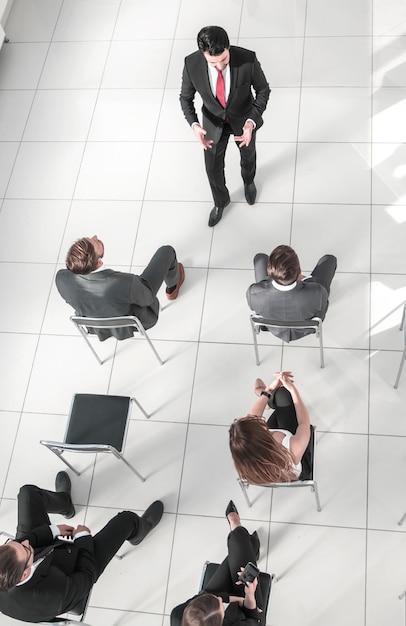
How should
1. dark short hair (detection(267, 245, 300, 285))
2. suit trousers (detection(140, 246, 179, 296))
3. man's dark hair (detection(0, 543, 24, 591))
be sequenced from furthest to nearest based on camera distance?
suit trousers (detection(140, 246, 179, 296)) < dark short hair (detection(267, 245, 300, 285)) < man's dark hair (detection(0, 543, 24, 591))

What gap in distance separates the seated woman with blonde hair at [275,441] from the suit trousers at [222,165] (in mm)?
1630

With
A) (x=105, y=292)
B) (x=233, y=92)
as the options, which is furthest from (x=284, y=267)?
(x=233, y=92)

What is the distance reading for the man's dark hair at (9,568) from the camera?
2531mm

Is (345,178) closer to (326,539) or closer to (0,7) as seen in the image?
(326,539)

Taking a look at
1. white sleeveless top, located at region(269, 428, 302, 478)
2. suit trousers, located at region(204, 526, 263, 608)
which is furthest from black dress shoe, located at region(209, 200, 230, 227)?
suit trousers, located at region(204, 526, 263, 608)

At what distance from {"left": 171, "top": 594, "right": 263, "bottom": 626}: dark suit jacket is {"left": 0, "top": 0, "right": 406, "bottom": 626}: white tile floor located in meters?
0.65

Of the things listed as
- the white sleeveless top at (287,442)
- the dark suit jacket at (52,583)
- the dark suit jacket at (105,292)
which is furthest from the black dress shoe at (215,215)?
the dark suit jacket at (52,583)

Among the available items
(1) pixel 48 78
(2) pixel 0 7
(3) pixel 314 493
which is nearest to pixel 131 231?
(1) pixel 48 78

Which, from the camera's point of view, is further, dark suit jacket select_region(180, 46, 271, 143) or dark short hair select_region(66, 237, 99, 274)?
dark suit jacket select_region(180, 46, 271, 143)

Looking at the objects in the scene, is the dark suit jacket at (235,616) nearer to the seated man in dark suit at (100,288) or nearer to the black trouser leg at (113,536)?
the black trouser leg at (113,536)

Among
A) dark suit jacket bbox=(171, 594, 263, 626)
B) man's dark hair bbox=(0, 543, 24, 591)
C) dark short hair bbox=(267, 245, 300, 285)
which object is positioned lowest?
dark suit jacket bbox=(171, 594, 263, 626)

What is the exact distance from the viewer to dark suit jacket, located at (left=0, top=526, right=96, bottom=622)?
2656 mm

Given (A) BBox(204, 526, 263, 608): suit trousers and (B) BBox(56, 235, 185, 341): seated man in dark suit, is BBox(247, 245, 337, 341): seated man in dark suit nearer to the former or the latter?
(B) BBox(56, 235, 185, 341): seated man in dark suit

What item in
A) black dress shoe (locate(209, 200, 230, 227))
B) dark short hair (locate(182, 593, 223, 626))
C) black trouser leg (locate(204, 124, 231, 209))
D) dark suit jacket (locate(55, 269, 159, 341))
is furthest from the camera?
black dress shoe (locate(209, 200, 230, 227))
